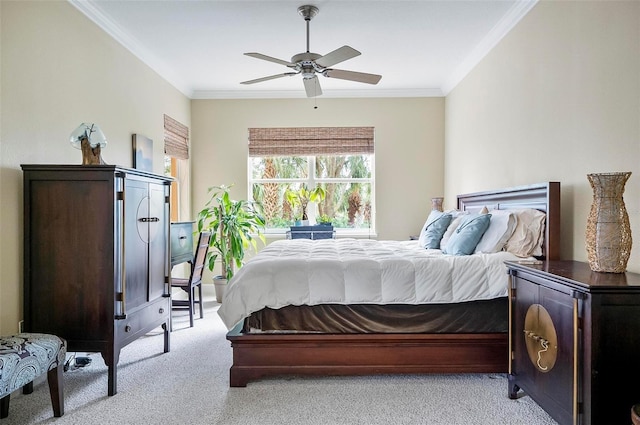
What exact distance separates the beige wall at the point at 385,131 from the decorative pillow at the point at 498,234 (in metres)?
2.61

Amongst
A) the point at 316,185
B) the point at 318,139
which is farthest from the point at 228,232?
the point at 318,139

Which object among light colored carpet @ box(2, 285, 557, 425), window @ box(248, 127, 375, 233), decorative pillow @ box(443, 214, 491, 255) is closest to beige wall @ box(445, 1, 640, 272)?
decorative pillow @ box(443, 214, 491, 255)

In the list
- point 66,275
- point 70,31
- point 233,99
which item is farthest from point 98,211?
point 233,99

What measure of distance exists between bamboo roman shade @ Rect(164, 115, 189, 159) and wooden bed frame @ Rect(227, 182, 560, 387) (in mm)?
3024

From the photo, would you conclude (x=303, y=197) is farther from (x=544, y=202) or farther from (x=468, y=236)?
(x=544, y=202)

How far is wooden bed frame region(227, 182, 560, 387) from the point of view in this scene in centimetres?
249

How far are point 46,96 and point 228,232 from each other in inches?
102

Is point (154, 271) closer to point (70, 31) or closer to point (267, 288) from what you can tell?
point (267, 288)

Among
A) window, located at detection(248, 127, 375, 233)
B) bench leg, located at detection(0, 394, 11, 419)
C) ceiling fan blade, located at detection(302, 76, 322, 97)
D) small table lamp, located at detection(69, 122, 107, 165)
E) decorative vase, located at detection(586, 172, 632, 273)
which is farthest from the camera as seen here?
window, located at detection(248, 127, 375, 233)

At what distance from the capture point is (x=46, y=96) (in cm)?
266

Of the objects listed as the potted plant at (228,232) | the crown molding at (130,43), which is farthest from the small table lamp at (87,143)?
the potted plant at (228,232)

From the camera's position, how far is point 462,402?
7.48ft

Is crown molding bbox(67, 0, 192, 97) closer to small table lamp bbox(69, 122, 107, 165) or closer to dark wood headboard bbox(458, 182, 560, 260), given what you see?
small table lamp bbox(69, 122, 107, 165)

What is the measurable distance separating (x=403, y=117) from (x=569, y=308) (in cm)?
413
